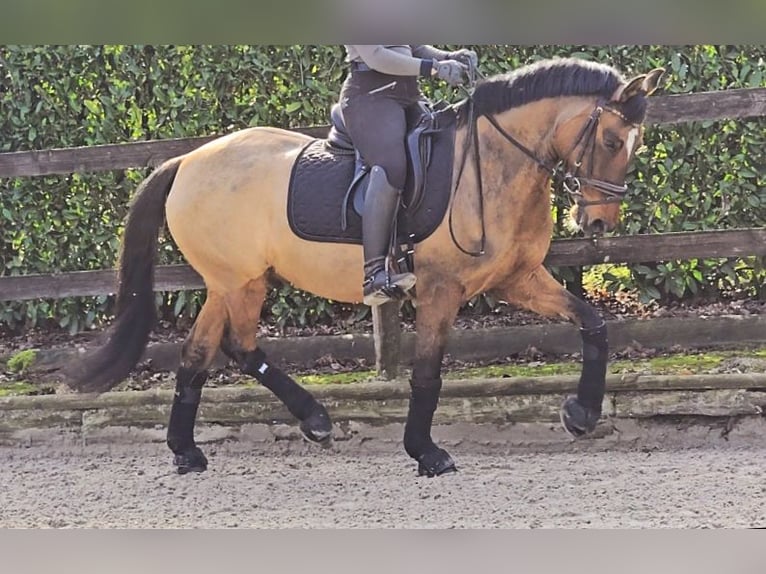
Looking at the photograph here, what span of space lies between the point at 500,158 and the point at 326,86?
148cm

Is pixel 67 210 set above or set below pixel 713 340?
above

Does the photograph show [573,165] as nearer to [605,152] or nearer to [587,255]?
[605,152]

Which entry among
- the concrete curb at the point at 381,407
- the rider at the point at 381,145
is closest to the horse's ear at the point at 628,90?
the rider at the point at 381,145

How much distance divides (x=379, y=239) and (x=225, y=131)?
1.71m

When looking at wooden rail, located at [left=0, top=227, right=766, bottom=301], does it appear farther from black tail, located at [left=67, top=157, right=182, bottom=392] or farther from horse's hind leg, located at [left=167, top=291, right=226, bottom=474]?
horse's hind leg, located at [left=167, top=291, right=226, bottom=474]

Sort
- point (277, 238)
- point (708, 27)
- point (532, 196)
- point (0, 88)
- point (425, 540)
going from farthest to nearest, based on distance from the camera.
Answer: point (0, 88)
point (277, 238)
point (532, 196)
point (425, 540)
point (708, 27)

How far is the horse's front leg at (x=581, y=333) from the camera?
404cm

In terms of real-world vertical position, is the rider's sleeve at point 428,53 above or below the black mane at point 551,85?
above

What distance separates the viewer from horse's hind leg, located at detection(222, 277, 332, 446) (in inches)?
173

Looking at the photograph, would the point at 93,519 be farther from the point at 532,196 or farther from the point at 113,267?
the point at 532,196

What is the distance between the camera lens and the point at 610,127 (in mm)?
3697

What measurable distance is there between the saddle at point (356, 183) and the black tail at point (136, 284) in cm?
72

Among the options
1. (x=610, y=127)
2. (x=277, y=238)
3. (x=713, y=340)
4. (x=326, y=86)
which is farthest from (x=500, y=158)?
(x=713, y=340)

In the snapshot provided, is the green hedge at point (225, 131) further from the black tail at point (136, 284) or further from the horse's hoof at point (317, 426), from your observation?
the horse's hoof at point (317, 426)
